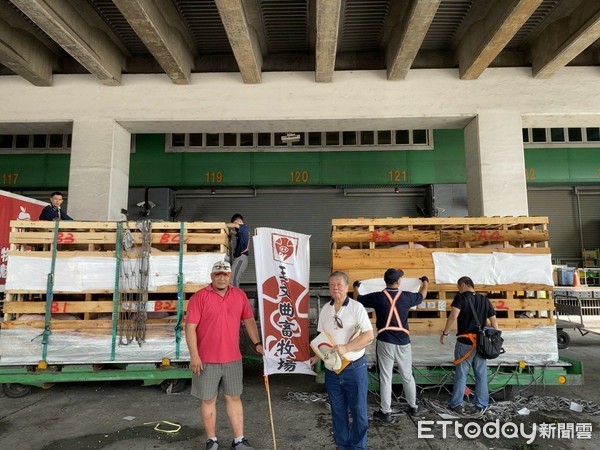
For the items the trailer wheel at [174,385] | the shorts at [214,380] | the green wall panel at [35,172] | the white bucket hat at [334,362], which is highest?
the green wall panel at [35,172]

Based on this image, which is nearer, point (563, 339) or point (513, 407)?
point (513, 407)

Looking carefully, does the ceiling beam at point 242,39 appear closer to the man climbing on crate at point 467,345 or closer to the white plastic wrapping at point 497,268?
the white plastic wrapping at point 497,268

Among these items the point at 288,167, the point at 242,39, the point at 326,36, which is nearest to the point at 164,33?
the point at 242,39

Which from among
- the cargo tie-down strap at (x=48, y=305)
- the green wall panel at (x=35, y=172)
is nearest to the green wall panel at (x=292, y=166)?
the green wall panel at (x=35, y=172)

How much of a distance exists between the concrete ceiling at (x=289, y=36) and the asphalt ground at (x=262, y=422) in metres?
5.73

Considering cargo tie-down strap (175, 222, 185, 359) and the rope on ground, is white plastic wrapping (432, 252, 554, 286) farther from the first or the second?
cargo tie-down strap (175, 222, 185, 359)

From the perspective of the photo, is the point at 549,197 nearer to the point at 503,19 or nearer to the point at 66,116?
the point at 503,19

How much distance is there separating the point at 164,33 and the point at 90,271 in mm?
Result: 4145

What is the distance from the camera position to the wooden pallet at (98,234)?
20.0 ft

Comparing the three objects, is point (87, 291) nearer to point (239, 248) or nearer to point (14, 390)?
point (14, 390)

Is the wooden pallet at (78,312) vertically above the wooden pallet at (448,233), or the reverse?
the wooden pallet at (448,233)

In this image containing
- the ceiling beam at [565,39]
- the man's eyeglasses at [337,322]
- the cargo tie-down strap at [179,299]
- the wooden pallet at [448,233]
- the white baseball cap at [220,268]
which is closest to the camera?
the man's eyeglasses at [337,322]

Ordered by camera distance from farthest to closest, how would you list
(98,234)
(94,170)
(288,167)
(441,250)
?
(288,167) → (94,170) → (441,250) → (98,234)
